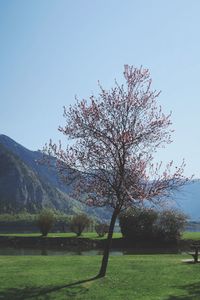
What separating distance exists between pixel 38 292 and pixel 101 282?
2920mm

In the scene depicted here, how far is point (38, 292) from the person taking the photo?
17734 mm

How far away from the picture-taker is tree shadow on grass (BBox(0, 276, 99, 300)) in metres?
17.0

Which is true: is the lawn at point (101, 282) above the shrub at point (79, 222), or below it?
below

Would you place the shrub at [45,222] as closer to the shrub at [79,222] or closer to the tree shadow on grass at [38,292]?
the shrub at [79,222]

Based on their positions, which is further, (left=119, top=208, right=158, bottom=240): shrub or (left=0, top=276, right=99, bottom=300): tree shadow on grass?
(left=119, top=208, right=158, bottom=240): shrub

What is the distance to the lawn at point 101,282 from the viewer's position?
17.3m

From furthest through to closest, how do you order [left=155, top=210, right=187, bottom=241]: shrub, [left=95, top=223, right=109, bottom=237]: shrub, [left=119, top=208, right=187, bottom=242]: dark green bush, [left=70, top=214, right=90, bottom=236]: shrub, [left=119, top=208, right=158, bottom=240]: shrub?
[left=70, top=214, right=90, bottom=236]: shrub < [left=95, top=223, right=109, bottom=237]: shrub < [left=119, top=208, right=158, bottom=240]: shrub < [left=119, top=208, right=187, bottom=242]: dark green bush < [left=155, top=210, right=187, bottom=241]: shrub

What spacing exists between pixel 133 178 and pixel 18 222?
160153 millimetres

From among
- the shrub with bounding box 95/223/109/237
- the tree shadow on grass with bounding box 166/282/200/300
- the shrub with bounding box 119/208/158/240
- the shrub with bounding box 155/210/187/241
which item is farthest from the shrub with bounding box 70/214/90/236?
the tree shadow on grass with bounding box 166/282/200/300

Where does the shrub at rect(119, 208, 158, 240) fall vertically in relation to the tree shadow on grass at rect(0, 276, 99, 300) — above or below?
above

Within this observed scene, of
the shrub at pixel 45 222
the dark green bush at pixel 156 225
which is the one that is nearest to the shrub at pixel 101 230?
the dark green bush at pixel 156 225

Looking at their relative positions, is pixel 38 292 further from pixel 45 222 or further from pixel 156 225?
pixel 45 222

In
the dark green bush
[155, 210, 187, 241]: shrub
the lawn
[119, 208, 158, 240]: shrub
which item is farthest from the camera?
[119, 208, 158, 240]: shrub

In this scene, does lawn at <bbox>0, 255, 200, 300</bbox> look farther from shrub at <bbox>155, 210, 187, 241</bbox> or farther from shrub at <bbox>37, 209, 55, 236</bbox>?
shrub at <bbox>37, 209, 55, 236</bbox>
